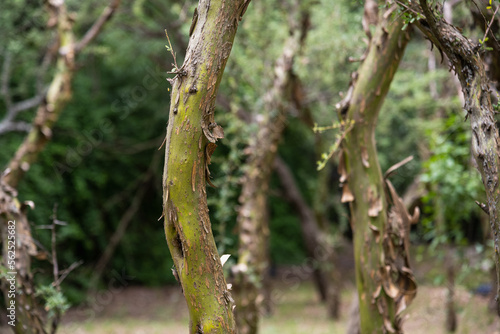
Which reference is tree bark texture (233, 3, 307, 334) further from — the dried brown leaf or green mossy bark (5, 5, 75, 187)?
green mossy bark (5, 5, 75, 187)

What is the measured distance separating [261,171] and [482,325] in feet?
8.42

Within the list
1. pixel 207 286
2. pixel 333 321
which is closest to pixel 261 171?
pixel 207 286

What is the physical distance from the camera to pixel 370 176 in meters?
2.67

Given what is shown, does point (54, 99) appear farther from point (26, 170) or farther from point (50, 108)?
point (26, 170)

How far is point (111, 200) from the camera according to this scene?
937 centimetres

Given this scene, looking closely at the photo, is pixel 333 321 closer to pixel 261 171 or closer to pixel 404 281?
pixel 261 171

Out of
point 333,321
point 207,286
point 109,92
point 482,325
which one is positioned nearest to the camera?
point 207,286

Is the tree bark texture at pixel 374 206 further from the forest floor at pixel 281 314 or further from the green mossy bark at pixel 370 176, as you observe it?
the forest floor at pixel 281 314

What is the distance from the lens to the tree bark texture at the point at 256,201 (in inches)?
184

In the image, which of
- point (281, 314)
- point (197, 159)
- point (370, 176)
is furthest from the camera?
point (281, 314)

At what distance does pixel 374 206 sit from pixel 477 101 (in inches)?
39.9

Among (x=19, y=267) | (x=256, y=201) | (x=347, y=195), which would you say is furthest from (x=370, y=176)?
(x=256, y=201)

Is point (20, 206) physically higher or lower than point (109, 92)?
lower

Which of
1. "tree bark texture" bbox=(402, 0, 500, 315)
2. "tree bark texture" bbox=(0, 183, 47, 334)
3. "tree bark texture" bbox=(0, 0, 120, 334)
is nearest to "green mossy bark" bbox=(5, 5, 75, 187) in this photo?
"tree bark texture" bbox=(0, 0, 120, 334)
